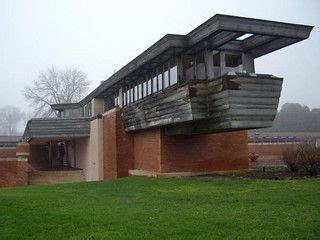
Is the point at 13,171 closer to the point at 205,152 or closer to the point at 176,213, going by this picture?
the point at 205,152

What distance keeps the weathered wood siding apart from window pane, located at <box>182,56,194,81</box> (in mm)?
1117

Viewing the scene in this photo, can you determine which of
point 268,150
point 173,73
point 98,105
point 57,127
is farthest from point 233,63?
point 268,150

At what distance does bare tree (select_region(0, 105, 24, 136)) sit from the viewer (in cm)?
12231

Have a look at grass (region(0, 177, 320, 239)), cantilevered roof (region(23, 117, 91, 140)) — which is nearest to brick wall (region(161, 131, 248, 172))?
grass (region(0, 177, 320, 239))

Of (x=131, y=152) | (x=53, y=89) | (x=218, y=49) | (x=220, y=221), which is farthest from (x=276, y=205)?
(x=53, y=89)

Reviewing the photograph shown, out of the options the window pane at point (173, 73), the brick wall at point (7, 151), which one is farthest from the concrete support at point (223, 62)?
the brick wall at point (7, 151)

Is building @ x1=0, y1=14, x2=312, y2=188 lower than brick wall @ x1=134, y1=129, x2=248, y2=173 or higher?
higher

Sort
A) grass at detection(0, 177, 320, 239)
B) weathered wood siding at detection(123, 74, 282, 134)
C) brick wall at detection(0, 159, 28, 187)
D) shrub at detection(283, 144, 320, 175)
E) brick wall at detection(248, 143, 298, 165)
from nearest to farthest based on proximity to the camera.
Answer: grass at detection(0, 177, 320, 239)
weathered wood siding at detection(123, 74, 282, 134)
shrub at detection(283, 144, 320, 175)
brick wall at detection(0, 159, 28, 187)
brick wall at detection(248, 143, 298, 165)

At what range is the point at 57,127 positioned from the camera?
2630 centimetres

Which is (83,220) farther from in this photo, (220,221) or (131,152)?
(131,152)

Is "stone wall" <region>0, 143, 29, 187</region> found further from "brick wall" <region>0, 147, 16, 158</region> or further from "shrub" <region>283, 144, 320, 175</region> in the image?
"shrub" <region>283, 144, 320, 175</region>

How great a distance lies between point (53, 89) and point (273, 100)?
51556 mm

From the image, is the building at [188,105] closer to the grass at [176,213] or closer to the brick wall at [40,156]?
the grass at [176,213]

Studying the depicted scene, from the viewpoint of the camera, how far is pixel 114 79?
23.0 meters
